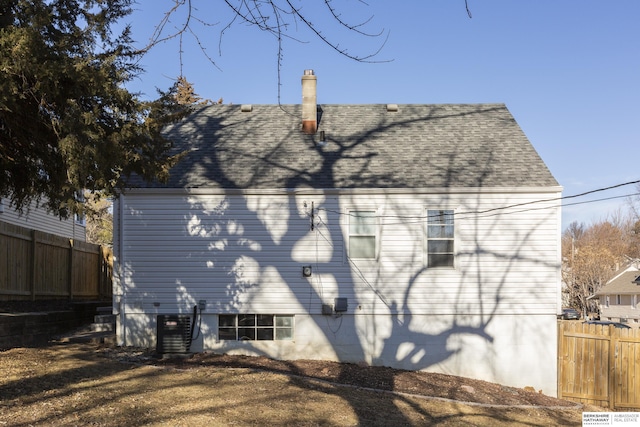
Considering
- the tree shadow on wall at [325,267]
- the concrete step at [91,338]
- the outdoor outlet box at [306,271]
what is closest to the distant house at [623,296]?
the tree shadow on wall at [325,267]

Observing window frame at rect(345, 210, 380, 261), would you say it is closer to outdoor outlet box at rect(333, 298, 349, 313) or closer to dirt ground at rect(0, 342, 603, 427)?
outdoor outlet box at rect(333, 298, 349, 313)

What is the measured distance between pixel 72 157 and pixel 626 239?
64440 mm

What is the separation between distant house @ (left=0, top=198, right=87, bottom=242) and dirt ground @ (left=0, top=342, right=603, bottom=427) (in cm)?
699

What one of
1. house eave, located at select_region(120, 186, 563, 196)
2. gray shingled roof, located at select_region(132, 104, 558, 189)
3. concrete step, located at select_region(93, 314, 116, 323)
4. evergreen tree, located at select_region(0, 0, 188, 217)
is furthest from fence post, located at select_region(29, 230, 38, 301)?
evergreen tree, located at select_region(0, 0, 188, 217)

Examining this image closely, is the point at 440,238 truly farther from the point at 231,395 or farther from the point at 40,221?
the point at 40,221

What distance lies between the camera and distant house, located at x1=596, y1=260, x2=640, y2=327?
46.8m

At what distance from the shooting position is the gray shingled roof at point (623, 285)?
1822 inches

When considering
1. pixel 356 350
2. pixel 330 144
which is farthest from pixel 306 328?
pixel 330 144

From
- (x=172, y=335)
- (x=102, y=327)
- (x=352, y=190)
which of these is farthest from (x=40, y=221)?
(x=352, y=190)

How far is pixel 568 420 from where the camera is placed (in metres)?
12.5

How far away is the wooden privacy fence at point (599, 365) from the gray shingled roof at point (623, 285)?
33.2m

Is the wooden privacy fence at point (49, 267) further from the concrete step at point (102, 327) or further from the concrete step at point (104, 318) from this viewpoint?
the concrete step at point (102, 327)

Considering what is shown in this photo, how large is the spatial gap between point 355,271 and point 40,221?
12748 millimetres

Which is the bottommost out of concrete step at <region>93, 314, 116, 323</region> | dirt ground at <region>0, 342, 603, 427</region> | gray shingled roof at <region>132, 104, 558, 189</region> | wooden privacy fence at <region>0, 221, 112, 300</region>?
dirt ground at <region>0, 342, 603, 427</region>
